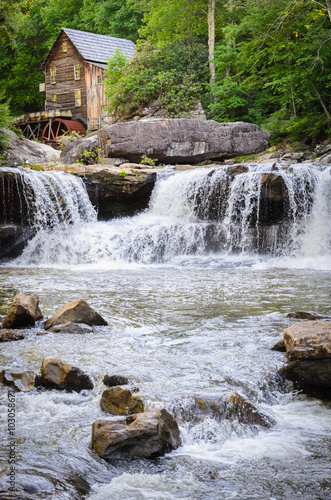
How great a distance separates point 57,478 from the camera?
2.46 metres

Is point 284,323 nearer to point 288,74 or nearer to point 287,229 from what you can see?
point 287,229

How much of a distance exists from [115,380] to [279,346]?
1.73 metres

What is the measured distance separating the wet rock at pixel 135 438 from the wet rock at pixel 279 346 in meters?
1.99

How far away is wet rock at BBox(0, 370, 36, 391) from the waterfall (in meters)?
9.13

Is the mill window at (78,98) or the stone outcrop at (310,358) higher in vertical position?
the mill window at (78,98)

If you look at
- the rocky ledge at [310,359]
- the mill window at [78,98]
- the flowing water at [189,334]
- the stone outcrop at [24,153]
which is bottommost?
the flowing water at [189,334]

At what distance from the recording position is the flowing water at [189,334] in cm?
259

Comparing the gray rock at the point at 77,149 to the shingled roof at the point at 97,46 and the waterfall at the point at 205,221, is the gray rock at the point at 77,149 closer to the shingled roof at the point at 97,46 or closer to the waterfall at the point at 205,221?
the waterfall at the point at 205,221

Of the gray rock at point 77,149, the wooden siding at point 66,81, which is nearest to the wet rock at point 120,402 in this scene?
the gray rock at point 77,149

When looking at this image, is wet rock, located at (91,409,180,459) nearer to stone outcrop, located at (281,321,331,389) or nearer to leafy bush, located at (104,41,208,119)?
stone outcrop, located at (281,321,331,389)

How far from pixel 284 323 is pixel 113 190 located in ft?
35.1

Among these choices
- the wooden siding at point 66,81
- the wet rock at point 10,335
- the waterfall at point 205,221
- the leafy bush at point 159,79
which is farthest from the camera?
the wooden siding at point 66,81

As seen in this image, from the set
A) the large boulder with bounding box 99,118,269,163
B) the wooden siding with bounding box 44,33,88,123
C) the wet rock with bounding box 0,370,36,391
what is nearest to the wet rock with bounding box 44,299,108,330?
the wet rock with bounding box 0,370,36,391

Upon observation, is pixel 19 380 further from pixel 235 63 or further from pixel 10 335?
pixel 235 63
